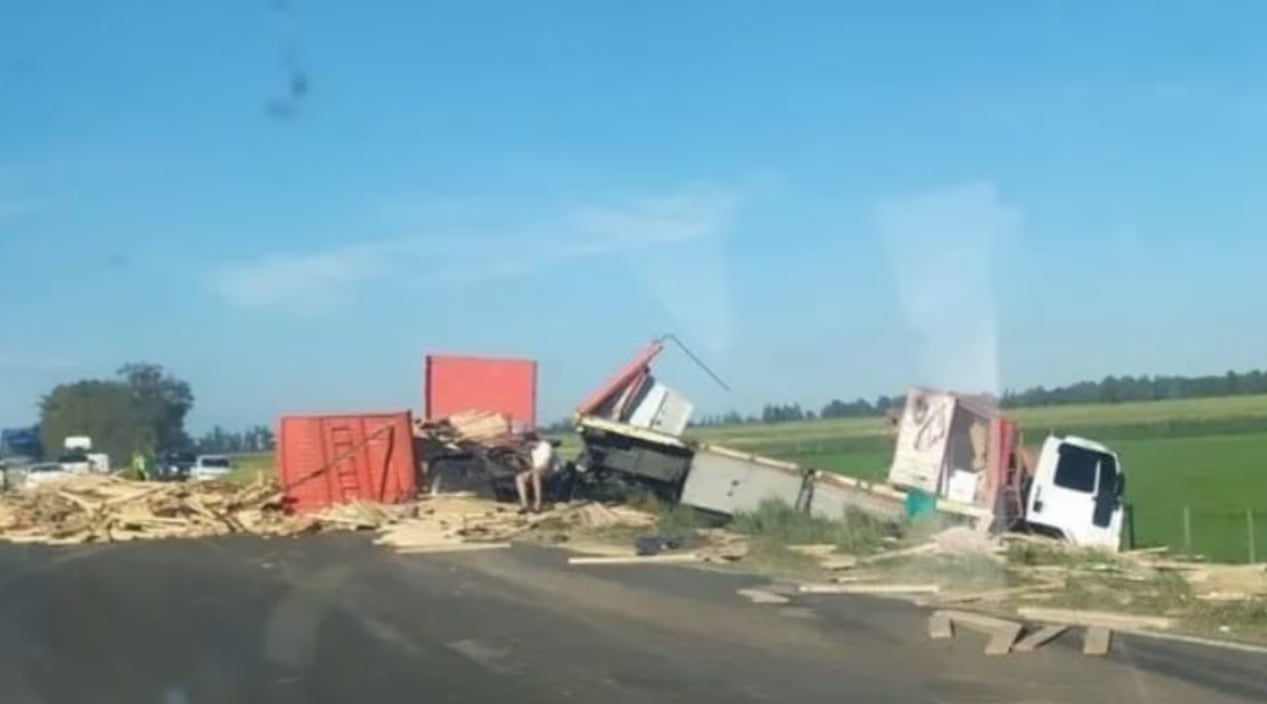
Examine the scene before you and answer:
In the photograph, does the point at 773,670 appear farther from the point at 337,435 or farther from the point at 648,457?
the point at 337,435

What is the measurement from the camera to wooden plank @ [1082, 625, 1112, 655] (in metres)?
17.4

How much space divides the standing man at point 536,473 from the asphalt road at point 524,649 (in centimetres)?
1177

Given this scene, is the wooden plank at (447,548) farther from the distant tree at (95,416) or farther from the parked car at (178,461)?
the distant tree at (95,416)

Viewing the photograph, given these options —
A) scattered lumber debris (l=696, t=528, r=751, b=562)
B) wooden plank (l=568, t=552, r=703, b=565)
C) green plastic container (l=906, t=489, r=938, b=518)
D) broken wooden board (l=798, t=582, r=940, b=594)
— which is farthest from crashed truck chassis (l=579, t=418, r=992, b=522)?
broken wooden board (l=798, t=582, r=940, b=594)

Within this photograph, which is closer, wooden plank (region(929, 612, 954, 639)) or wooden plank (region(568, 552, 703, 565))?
wooden plank (region(929, 612, 954, 639))

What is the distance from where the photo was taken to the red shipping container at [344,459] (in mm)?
44031

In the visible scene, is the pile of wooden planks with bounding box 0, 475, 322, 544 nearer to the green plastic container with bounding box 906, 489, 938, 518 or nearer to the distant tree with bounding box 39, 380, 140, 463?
the green plastic container with bounding box 906, 489, 938, 518

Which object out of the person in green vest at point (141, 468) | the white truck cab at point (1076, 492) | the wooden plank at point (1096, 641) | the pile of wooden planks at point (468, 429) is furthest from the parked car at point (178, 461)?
the wooden plank at point (1096, 641)

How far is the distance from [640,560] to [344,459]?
15292mm

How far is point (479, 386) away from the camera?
48.4 metres

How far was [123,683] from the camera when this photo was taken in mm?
17266

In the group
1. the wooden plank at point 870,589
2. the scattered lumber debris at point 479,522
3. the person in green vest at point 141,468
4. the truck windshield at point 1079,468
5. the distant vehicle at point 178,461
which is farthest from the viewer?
the distant vehicle at point 178,461

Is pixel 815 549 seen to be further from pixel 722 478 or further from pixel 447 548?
pixel 447 548

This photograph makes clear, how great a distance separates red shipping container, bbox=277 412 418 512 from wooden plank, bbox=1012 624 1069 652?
2652 cm
